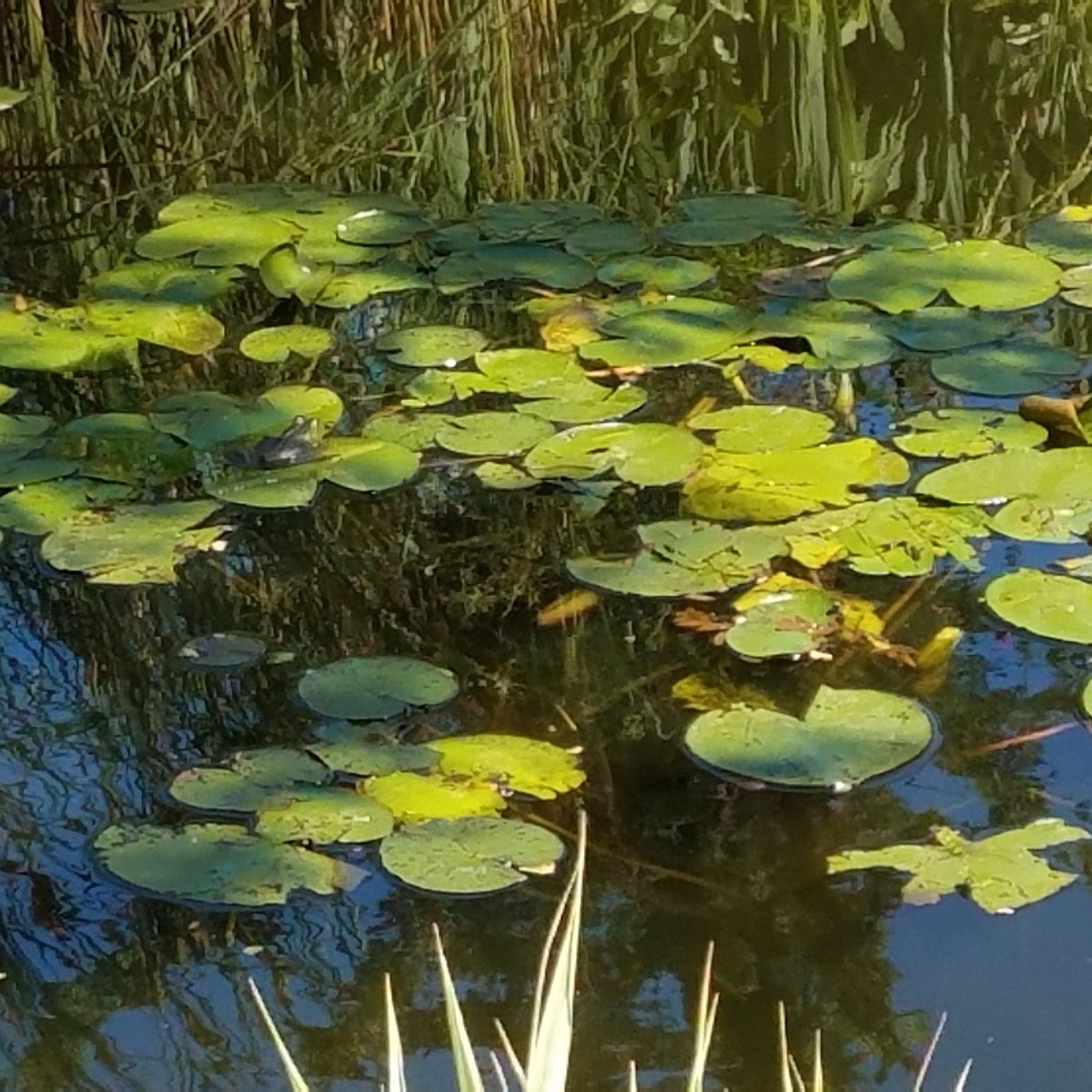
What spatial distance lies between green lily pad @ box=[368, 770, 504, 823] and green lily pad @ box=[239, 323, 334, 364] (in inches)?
38.7

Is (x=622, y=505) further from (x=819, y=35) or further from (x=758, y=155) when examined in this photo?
(x=819, y=35)

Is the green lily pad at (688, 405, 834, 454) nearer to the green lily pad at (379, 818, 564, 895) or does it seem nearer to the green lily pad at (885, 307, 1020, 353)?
the green lily pad at (885, 307, 1020, 353)

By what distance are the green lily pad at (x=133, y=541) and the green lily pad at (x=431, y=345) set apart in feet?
1.40

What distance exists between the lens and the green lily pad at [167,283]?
106 inches

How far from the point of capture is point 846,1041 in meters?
1.39

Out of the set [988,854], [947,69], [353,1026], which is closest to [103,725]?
[353,1026]

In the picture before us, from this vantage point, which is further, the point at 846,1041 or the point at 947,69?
the point at 947,69

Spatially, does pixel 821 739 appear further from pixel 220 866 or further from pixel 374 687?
pixel 220 866

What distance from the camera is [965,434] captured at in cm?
221

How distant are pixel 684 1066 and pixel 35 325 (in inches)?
63.9

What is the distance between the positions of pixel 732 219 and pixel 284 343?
0.74 metres

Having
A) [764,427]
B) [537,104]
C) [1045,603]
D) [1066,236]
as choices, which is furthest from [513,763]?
[537,104]

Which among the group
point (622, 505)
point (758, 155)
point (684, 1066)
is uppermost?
point (758, 155)

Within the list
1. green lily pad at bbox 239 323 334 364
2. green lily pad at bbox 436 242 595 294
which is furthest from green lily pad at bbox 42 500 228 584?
green lily pad at bbox 436 242 595 294
